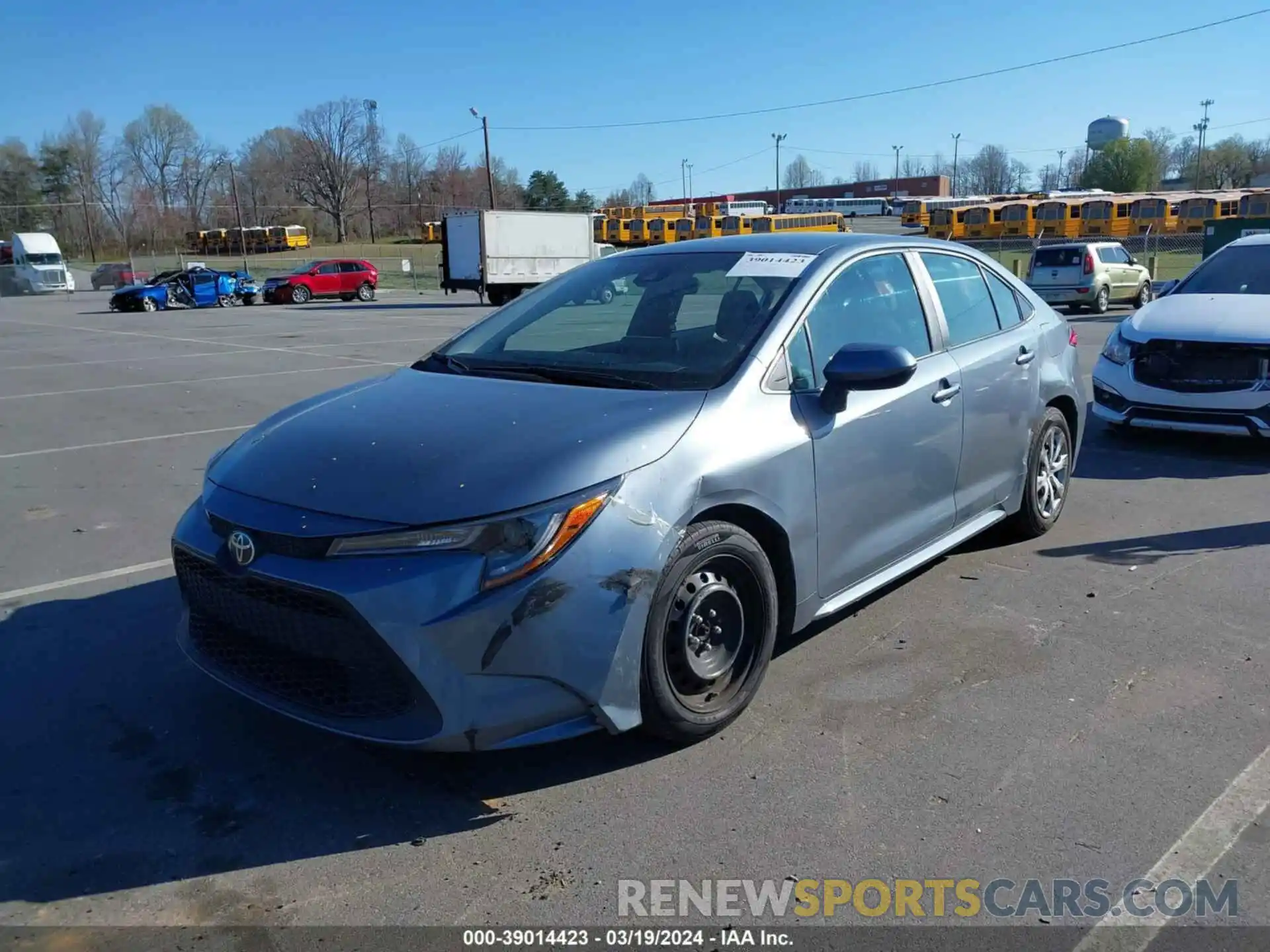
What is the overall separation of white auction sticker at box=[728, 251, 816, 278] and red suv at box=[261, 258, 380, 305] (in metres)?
38.5

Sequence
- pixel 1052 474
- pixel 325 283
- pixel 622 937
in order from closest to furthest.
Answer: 1. pixel 622 937
2. pixel 1052 474
3. pixel 325 283

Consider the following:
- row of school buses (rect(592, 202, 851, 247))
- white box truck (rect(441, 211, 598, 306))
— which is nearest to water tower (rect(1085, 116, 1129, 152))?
row of school buses (rect(592, 202, 851, 247))

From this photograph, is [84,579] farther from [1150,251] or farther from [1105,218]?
[1105,218]

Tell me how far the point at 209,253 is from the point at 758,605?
9873cm

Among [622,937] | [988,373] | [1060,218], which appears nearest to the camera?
[622,937]

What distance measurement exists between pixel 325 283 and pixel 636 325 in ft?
127

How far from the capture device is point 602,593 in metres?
2.95

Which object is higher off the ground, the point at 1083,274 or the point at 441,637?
the point at 1083,274

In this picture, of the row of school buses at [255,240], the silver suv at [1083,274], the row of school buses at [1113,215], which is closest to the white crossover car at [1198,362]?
the silver suv at [1083,274]

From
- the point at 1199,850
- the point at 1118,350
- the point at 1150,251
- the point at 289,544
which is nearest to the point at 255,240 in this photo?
the point at 1150,251

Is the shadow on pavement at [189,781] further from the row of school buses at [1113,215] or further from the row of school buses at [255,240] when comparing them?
the row of school buses at [255,240]

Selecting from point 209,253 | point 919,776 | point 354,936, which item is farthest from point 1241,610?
point 209,253

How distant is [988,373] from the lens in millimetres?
4836

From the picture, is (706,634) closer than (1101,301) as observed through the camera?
Yes
